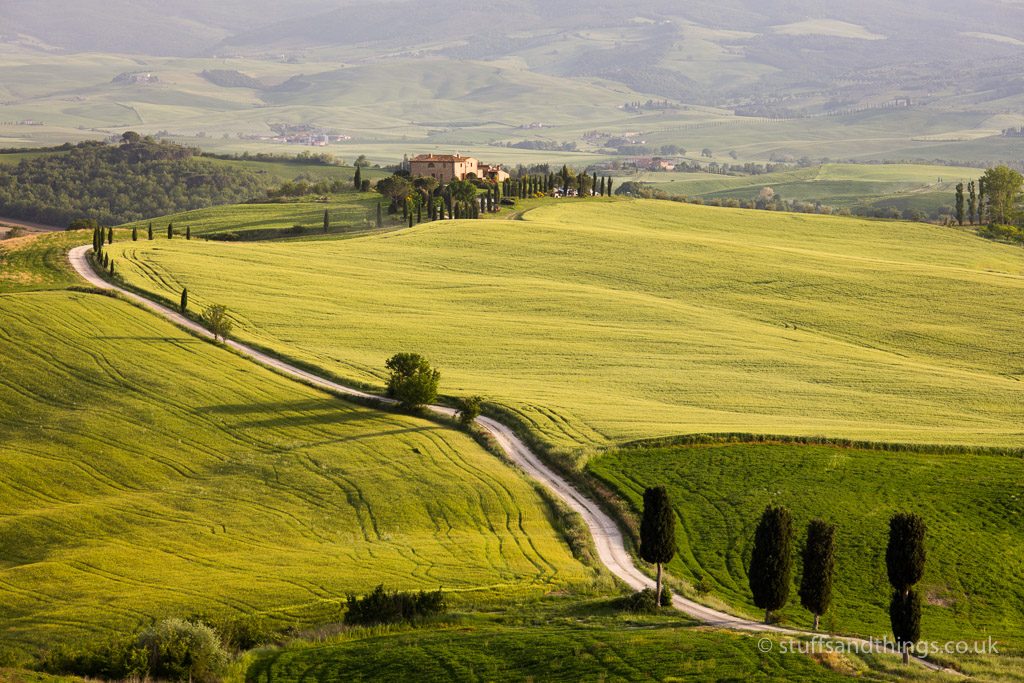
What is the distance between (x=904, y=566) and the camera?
129 ft

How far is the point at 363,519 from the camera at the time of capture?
50.8m

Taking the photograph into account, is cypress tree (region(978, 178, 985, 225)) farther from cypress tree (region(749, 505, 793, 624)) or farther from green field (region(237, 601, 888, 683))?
green field (region(237, 601, 888, 683))

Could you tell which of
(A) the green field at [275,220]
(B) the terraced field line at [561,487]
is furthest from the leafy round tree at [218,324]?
(A) the green field at [275,220]

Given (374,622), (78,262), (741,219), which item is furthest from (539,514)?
(741,219)

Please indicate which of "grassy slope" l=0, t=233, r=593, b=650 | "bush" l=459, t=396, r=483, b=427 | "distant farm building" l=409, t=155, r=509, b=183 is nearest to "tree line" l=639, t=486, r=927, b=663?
"grassy slope" l=0, t=233, r=593, b=650

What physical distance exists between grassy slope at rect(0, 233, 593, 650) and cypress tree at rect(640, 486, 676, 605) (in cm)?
323

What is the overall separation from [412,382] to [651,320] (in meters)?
34.8

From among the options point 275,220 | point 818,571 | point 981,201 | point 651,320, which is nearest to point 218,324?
point 651,320

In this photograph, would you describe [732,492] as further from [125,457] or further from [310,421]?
[125,457]

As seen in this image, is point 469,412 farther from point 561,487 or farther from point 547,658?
point 547,658

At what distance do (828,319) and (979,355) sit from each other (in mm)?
13602

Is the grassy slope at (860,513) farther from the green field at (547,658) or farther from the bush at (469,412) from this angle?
the bush at (469,412)

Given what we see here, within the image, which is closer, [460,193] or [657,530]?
[657,530]

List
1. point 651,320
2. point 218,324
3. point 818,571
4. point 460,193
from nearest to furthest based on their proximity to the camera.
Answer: point 818,571 < point 218,324 < point 651,320 < point 460,193
